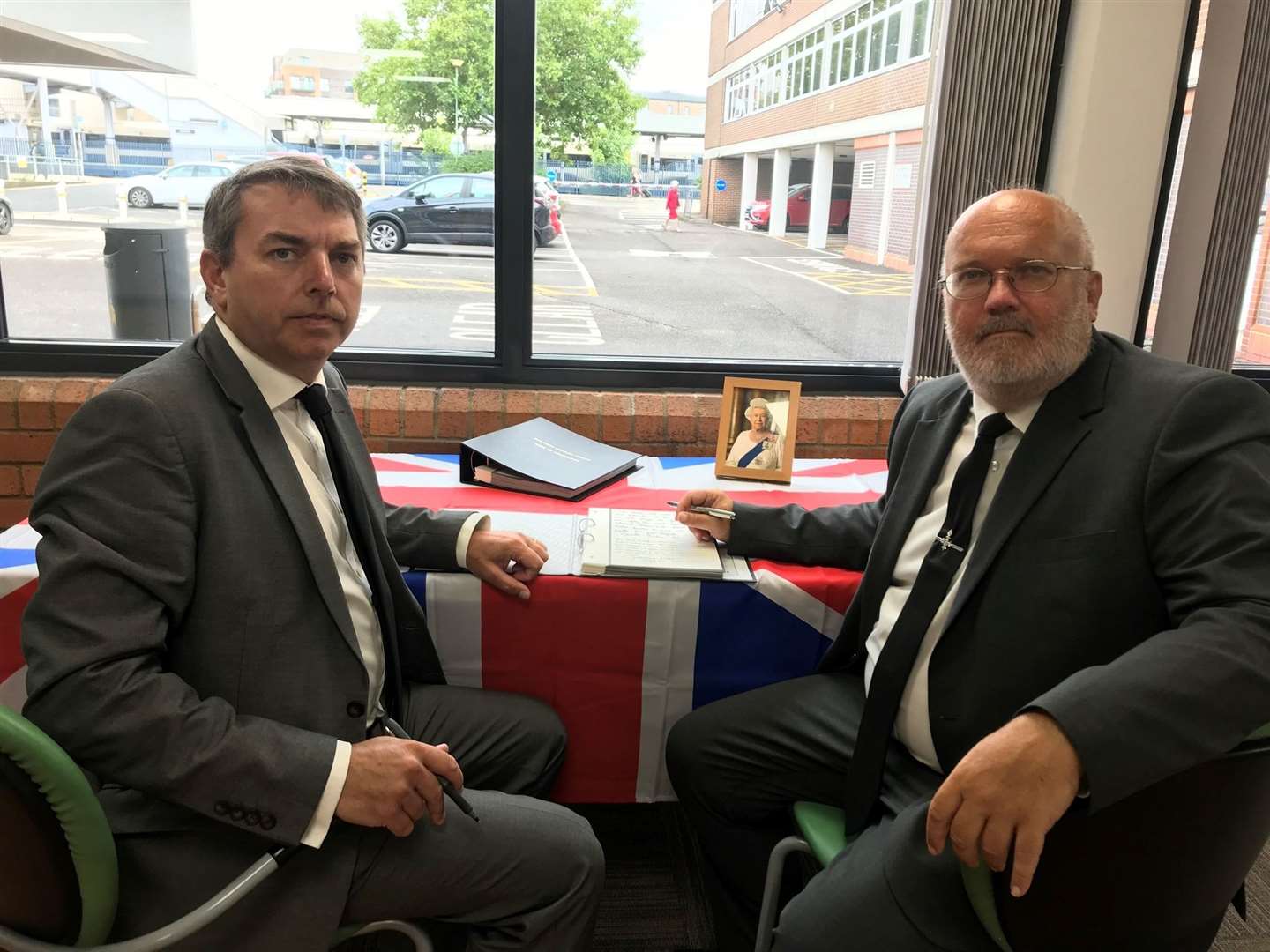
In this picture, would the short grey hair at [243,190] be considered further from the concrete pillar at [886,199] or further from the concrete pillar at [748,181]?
the concrete pillar at [886,199]

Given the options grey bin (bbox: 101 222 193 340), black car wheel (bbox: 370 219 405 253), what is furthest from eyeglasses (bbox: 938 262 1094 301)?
grey bin (bbox: 101 222 193 340)

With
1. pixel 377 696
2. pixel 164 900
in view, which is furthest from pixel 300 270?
Result: pixel 164 900

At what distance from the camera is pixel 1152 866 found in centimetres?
89

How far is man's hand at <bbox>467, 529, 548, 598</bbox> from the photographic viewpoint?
1582 mm

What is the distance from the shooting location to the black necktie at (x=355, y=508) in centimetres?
137

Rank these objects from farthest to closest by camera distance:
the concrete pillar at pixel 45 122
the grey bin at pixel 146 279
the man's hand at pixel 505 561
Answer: the grey bin at pixel 146 279 → the concrete pillar at pixel 45 122 → the man's hand at pixel 505 561

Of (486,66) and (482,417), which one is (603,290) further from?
(486,66)

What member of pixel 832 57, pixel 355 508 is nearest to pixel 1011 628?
pixel 355 508

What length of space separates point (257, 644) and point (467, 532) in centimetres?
52

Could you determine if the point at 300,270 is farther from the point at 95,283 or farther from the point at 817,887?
the point at 95,283

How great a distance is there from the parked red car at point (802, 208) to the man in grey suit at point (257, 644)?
1.65m

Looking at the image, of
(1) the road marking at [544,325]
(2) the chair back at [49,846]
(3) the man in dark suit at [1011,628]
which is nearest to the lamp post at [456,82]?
(1) the road marking at [544,325]

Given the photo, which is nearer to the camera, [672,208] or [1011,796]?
[1011,796]

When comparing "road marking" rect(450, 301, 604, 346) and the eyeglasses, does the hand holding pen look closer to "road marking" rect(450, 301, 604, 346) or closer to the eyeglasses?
the eyeglasses
